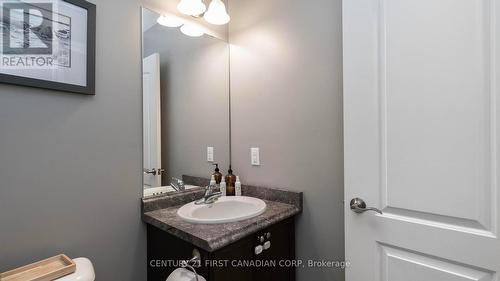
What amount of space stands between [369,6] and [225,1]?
3.60ft

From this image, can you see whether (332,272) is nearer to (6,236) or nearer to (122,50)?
(6,236)

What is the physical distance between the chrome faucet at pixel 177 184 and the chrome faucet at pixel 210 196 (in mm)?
132

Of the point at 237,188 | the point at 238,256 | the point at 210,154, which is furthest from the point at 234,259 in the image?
the point at 210,154

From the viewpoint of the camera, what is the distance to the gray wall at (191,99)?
4.59ft

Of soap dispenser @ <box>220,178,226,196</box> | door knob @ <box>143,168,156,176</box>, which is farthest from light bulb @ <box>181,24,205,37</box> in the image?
soap dispenser @ <box>220,178,226,196</box>

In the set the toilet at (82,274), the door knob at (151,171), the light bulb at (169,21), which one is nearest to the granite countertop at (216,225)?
the door knob at (151,171)

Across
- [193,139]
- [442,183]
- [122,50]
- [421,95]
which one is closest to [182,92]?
[193,139]

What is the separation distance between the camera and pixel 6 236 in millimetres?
853

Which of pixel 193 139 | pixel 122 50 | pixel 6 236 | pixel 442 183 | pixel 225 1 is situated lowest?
pixel 6 236

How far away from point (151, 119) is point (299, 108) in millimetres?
832

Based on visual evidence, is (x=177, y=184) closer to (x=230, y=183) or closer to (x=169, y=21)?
(x=230, y=183)

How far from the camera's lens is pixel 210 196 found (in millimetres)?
1379

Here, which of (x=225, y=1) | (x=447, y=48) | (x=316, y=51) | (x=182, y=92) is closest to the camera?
(x=447, y=48)

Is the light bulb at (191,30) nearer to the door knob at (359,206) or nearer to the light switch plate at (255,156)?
the light switch plate at (255,156)
